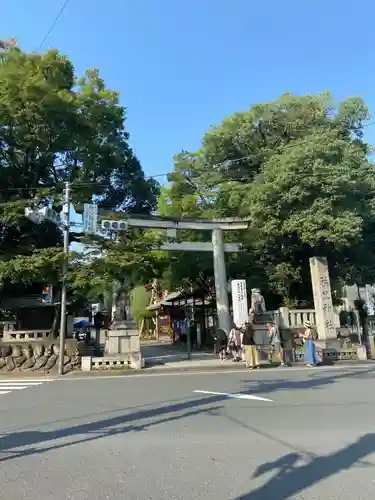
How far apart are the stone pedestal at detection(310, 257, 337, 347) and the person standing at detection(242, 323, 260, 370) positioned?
4.04 metres

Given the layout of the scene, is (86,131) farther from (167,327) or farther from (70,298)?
(167,327)

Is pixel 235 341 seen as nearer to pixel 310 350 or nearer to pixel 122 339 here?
pixel 310 350

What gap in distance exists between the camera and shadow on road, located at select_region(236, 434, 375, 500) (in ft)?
14.5

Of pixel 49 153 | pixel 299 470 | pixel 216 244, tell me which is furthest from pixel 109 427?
pixel 216 244

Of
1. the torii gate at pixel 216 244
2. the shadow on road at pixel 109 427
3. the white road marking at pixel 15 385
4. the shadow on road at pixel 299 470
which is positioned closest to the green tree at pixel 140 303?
the torii gate at pixel 216 244

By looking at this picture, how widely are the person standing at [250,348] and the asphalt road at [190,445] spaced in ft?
18.0

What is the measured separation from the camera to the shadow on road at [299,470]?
14.5 feet

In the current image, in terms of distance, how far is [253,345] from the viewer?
16844 millimetres

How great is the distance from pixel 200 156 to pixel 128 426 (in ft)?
72.1

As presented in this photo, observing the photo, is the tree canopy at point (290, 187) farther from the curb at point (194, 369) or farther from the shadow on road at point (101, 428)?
the shadow on road at point (101, 428)

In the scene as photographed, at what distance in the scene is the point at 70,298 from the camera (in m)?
21.0

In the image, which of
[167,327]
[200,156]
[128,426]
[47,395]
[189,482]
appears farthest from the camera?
[167,327]

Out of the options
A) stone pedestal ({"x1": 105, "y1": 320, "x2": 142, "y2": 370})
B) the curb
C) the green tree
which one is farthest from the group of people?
the green tree

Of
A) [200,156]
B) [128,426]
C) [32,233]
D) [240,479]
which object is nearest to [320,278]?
[200,156]
